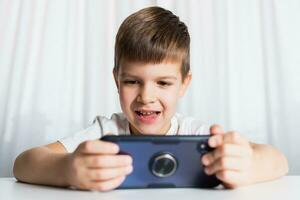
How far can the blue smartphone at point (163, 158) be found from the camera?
51 cm

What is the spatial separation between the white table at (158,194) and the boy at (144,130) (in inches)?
0.5

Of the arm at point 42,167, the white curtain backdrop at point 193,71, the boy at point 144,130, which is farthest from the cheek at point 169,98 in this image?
the white curtain backdrop at point 193,71

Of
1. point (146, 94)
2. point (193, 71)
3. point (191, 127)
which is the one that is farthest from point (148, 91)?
point (193, 71)

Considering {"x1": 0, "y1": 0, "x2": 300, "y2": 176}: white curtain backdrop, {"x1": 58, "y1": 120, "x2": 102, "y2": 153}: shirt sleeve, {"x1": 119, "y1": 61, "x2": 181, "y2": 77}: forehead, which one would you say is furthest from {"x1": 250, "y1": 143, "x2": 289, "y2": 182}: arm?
{"x1": 0, "y1": 0, "x2": 300, "y2": 176}: white curtain backdrop

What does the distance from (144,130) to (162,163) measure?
1.14ft

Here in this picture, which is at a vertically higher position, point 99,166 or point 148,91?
point 148,91

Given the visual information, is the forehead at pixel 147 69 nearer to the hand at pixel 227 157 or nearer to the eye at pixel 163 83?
the eye at pixel 163 83

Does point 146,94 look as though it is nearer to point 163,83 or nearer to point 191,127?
point 163,83

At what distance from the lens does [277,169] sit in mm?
692

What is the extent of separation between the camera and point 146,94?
2.59 ft

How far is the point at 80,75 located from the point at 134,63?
62 centimetres

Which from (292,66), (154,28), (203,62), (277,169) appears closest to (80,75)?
(203,62)

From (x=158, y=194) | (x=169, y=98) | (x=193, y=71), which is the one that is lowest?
(x=158, y=194)

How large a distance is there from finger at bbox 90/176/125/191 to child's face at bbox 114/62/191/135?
296 millimetres
